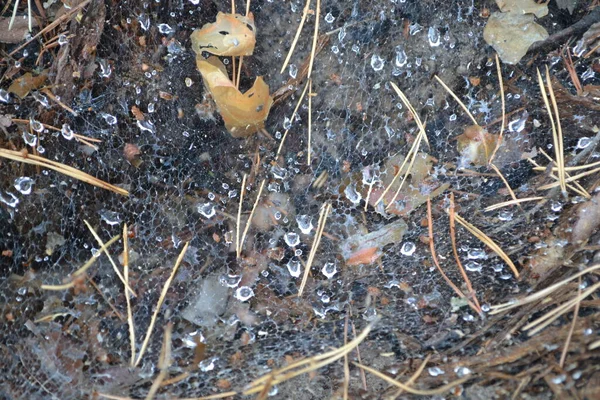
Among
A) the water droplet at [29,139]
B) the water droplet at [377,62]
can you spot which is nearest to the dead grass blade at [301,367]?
the water droplet at [377,62]

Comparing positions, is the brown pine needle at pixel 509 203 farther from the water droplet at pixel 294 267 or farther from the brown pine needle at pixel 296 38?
the brown pine needle at pixel 296 38

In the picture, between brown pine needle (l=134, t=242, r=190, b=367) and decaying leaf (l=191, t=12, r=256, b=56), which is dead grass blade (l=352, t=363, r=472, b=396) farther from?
decaying leaf (l=191, t=12, r=256, b=56)

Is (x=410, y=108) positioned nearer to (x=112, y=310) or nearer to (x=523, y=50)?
(x=523, y=50)

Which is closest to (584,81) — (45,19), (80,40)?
(80,40)

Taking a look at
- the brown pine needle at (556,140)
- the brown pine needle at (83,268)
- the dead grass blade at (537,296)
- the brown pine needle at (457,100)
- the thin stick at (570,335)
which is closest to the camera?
the thin stick at (570,335)

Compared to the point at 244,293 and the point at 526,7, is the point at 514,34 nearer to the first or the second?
the point at 526,7

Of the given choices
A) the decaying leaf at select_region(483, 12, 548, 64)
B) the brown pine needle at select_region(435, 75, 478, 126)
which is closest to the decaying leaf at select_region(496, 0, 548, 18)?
the decaying leaf at select_region(483, 12, 548, 64)
